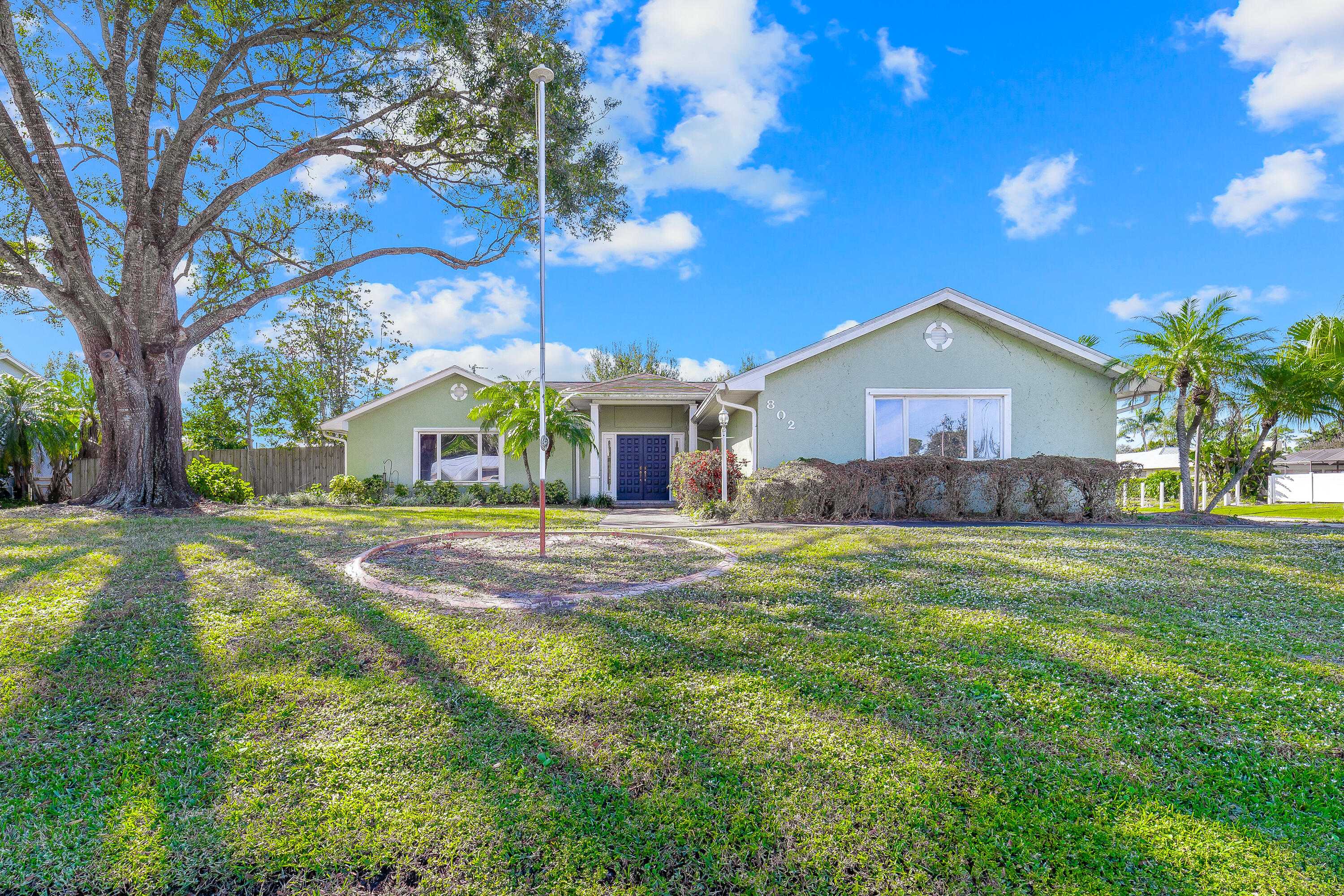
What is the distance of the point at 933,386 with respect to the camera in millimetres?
12680

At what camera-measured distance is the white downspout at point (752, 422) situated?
12500 mm

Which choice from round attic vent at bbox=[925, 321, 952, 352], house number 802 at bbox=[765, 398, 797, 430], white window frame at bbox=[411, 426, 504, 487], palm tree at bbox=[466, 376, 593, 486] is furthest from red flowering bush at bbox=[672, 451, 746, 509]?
white window frame at bbox=[411, 426, 504, 487]

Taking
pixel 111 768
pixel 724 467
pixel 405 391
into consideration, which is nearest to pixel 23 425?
pixel 405 391

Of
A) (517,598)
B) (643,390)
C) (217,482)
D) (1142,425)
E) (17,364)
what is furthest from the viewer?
(1142,425)

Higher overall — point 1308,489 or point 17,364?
point 17,364

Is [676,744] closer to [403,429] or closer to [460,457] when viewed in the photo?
[460,457]

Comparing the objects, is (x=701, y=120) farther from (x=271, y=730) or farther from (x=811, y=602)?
(x=271, y=730)

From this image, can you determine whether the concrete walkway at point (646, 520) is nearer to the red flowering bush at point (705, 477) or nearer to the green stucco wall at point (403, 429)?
the red flowering bush at point (705, 477)

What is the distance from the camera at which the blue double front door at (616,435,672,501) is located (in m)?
18.9

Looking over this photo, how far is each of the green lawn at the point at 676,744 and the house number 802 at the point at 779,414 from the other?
769 cm

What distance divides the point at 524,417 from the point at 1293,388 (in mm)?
16768

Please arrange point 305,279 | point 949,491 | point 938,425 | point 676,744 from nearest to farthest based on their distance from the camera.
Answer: point 676,744
point 949,491
point 938,425
point 305,279

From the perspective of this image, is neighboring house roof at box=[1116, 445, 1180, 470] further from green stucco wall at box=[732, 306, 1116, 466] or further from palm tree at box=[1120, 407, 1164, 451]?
green stucco wall at box=[732, 306, 1116, 466]

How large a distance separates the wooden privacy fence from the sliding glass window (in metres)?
16.5
